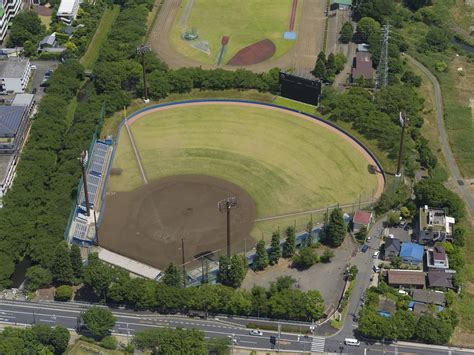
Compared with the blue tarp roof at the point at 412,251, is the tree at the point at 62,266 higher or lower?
lower

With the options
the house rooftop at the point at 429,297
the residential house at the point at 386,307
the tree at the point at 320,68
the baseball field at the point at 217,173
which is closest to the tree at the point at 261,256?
the baseball field at the point at 217,173

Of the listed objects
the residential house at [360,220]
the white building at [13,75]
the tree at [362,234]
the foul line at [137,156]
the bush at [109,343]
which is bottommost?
the bush at [109,343]

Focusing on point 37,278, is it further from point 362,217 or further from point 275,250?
point 362,217

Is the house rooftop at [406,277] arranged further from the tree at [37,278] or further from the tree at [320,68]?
the tree at [320,68]

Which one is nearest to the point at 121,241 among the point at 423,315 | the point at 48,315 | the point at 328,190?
the point at 48,315

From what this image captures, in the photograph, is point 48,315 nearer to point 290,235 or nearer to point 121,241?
point 121,241

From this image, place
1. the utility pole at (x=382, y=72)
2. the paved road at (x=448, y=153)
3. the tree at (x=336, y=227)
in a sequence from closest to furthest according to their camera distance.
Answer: the tree at (x=336, y=227)
the paved road at (x=448, y=153)
the utility pole at (x=382, y=72)
